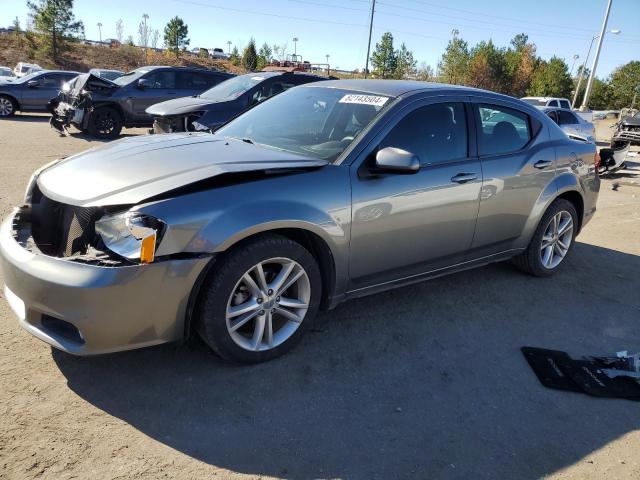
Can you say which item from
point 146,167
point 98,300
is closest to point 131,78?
point 146,167

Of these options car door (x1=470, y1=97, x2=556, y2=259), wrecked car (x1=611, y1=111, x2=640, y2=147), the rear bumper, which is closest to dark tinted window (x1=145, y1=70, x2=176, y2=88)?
car door (x1=470, y1=97, x2=556, y2=259)

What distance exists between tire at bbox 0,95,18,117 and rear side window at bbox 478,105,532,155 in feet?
52.7

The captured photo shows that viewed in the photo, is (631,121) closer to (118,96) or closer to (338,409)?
(118,96)

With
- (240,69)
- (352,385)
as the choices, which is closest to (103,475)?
(352,385)

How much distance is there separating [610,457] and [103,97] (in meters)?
11.9

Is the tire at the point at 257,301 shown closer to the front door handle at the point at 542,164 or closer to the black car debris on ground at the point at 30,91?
the front door handle at the point at 542,164

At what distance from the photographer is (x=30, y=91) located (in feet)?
52.0

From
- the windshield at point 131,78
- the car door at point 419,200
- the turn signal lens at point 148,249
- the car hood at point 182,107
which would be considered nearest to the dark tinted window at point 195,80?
the windshield at point 131,78

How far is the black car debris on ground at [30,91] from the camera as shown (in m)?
15.7

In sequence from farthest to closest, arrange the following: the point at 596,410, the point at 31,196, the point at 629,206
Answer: the point at 629,206, the point at 31,196, the point at 596,410

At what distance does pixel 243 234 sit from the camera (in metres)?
2.82

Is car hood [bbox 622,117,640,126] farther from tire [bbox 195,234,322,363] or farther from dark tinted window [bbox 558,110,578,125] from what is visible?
tire [bbox 195,234,322,363]

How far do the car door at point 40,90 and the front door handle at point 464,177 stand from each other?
15.8 metres

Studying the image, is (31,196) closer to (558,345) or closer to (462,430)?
(462,430)
